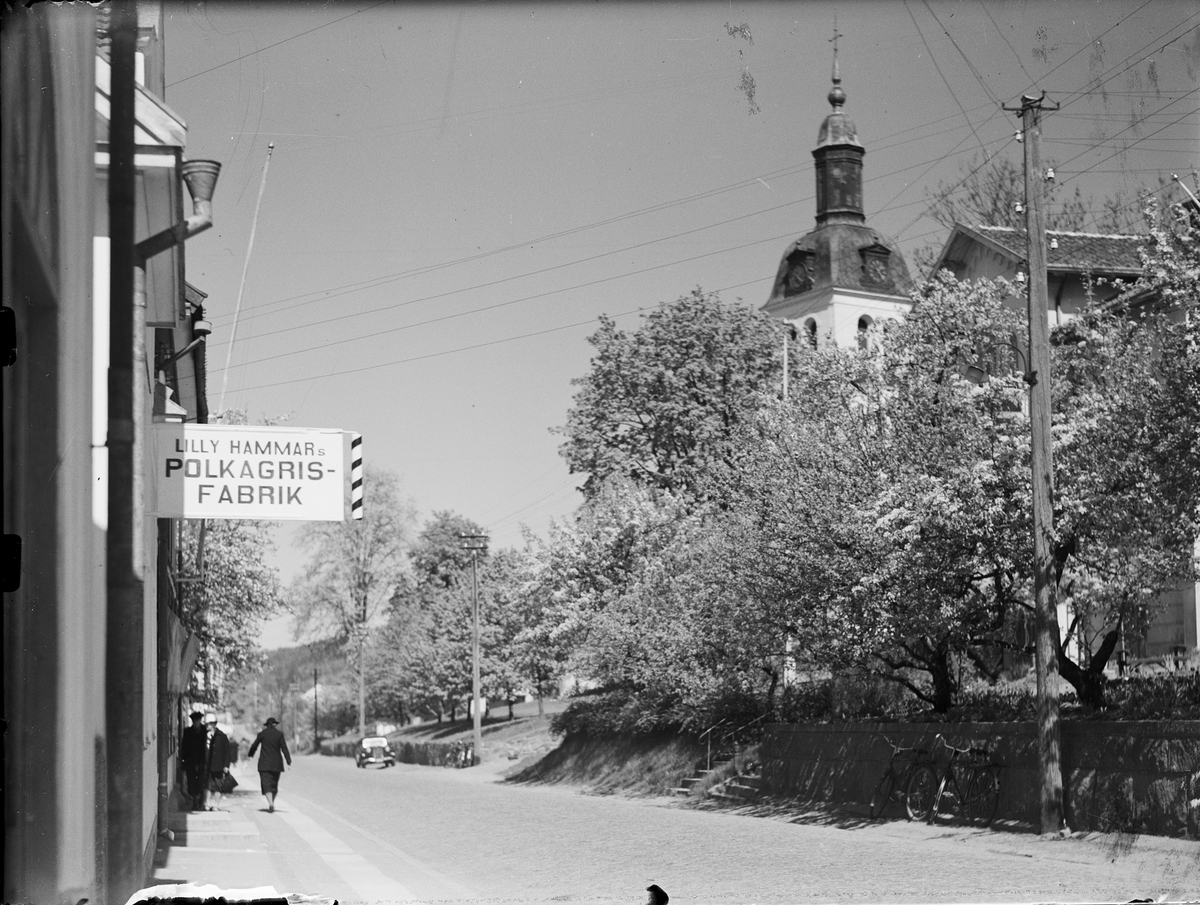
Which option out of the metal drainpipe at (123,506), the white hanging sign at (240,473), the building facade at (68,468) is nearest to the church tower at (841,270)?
the white hanging sign at (240,473)

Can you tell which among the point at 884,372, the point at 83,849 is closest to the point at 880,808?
the point at 884,372

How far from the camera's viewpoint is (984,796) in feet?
65.2

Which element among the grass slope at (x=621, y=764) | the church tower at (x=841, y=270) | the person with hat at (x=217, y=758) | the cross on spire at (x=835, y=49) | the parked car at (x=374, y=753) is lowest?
the parked car at (x=374, y=753)

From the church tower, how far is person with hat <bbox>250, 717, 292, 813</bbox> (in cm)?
1156

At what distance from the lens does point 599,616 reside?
35.0 metres

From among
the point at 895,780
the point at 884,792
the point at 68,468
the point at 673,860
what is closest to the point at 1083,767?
the point at 895,780

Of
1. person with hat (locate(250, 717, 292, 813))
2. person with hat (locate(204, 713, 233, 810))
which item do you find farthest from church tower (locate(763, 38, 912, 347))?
person with hat (locate(204, 713, 233, 810))

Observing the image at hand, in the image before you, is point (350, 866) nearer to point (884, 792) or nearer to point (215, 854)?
point (215, 854)

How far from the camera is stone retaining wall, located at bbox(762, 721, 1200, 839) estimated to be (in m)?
16.2

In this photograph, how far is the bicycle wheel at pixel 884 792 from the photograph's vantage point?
22.2 m

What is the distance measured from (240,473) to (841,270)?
2068 centimetres

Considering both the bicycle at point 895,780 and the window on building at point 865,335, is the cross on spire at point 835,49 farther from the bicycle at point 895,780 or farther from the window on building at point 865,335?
the window on building at point 865,335

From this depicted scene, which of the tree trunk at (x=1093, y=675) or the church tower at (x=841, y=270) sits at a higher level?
the church tower at (x=841, y=270)

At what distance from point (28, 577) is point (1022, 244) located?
27.2m
